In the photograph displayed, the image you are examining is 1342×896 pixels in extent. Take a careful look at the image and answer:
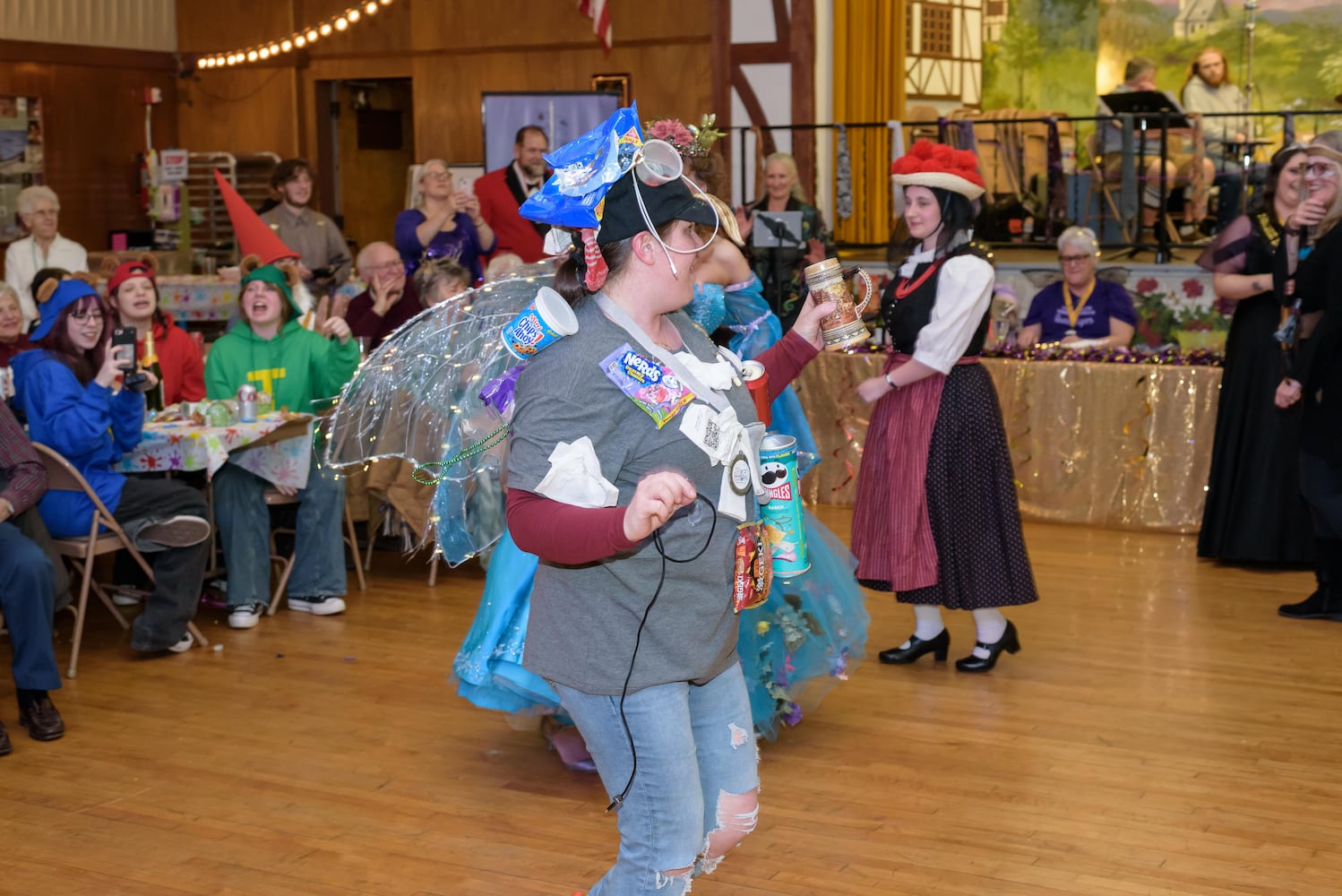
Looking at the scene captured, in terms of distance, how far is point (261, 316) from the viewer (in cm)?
550

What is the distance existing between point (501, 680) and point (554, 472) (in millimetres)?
1606

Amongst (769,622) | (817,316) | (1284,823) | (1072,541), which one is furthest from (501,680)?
(1072,541)

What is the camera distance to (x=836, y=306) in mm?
2877

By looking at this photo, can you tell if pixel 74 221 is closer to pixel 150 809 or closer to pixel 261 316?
pixel 261 316

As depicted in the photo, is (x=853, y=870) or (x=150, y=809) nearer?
(x=853, y=870)

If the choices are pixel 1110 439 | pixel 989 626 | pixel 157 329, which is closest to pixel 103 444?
pixel 157 329

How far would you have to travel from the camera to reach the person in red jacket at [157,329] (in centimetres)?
534

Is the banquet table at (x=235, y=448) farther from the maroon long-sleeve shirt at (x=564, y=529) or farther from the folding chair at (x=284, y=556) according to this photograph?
Answer: the maroon long-sleeve shirt at (x=564, y=529)

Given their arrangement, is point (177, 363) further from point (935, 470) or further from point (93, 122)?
point (93, 122)

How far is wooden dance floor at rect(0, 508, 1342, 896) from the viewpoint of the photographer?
3.17 metres

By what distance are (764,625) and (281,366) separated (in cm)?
255

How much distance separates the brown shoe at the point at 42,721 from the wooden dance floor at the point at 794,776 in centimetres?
3

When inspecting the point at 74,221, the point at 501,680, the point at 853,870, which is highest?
the point at 74,221

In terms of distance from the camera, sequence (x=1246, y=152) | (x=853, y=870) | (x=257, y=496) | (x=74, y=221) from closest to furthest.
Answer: (x=853, y=870) → (x=257, y=496) → (x=1246, y=152) → (x=74, y=221)
